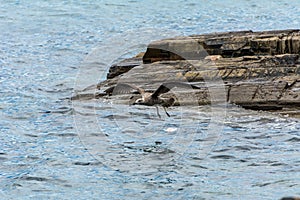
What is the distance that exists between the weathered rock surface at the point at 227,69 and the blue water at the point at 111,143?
0.33 meters

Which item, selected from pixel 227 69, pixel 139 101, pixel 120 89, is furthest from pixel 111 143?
pixel 227 69

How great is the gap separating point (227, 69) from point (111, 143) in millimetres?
3022

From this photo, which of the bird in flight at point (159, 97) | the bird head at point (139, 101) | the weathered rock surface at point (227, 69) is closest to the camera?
the weathered rock surface at point (227, 69)

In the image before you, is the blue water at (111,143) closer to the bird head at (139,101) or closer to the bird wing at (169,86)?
the bird head at (139,101)

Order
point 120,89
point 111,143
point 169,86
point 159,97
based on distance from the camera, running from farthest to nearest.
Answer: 1. point 120,89
2. point 169,86
3. point 159,97
4. point 111,143

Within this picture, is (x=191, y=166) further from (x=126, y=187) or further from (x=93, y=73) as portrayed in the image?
(x=93, y=73)

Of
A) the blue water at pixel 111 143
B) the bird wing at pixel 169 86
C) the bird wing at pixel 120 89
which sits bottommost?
the blue water at pixel 111 143

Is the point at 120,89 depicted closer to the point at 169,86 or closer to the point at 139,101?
the point at 139,101

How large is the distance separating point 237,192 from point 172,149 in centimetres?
273

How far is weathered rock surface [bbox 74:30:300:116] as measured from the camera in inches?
616

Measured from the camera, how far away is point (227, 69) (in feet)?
54.1

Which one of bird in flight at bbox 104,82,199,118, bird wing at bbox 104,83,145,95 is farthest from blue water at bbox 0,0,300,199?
bird wing at bbox 104,83,145,95

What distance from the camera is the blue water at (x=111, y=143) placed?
12.2 m

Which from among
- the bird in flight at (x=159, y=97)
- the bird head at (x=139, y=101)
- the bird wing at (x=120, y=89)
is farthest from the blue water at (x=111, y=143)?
the bird wing at (x=120, y=89)
